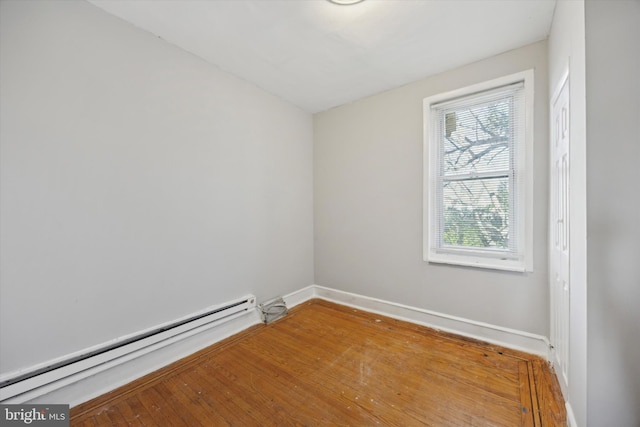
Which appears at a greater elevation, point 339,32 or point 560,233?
point 339,32

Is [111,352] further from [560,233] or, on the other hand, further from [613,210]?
[560,233]

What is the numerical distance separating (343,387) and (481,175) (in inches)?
82.4

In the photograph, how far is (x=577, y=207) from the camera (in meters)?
1.21

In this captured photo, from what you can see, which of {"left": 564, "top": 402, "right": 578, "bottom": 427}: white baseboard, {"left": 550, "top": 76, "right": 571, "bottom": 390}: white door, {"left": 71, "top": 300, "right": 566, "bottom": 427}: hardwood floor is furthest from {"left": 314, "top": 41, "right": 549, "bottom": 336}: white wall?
{"left": 564, "top": 402, "right": 578, "bottom": 427}: white baseboard

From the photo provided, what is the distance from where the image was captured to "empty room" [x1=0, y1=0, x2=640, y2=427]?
1186mm

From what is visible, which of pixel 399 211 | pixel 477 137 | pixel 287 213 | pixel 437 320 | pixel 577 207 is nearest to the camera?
pixel 577 207

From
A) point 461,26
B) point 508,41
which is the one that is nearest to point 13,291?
point 461,26

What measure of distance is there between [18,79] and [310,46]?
1.81 m

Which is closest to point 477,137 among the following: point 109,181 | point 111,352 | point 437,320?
point 437,320

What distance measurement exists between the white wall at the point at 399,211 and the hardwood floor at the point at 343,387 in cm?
40

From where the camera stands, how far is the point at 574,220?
125 centimetres

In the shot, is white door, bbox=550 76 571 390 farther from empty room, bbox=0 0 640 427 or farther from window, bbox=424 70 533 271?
window, bbox=424 70 533 271

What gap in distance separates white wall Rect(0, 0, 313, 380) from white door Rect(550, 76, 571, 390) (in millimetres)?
2422

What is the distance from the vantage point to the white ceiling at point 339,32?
5.38 ft
